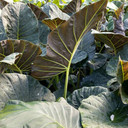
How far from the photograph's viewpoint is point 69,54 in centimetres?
73

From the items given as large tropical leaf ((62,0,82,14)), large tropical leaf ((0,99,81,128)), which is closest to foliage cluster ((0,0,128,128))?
large tropical leaf ((0,99,81,128))

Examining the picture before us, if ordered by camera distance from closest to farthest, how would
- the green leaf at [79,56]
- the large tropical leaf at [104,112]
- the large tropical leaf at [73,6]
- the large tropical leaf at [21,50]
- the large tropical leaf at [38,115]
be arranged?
the large tropical leaf at [38,115] < the large tropical leaf at [104,112] < the large tropical leaf at [21,50] < the green leaf at [79,56] < the large tropical leaf at [73,6]

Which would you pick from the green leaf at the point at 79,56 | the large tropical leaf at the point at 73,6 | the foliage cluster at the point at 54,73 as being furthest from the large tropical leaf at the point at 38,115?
the large tropical leaf at the point at 73,6

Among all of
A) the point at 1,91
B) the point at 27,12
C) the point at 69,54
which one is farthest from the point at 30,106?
the point at 27,12

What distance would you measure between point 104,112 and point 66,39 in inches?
11.0

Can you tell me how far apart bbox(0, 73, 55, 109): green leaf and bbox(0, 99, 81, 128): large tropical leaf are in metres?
0.10

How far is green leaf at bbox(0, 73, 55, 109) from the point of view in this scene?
25.1 inches

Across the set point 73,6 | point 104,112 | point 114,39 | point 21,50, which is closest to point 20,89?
point 21,50

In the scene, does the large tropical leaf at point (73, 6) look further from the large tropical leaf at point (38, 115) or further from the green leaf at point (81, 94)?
the large tropical leaf at point (38, 115)

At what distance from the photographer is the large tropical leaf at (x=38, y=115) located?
1.47 ft

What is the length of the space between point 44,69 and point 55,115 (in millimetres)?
264

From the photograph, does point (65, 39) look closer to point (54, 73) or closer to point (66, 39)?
point (66, 39)

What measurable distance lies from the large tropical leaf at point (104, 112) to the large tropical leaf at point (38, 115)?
0.11ft

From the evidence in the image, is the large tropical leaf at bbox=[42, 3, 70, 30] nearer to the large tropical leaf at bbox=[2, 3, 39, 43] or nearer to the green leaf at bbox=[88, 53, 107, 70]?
the large tropical leaf at bbox=[2, 3, 39, 43]
